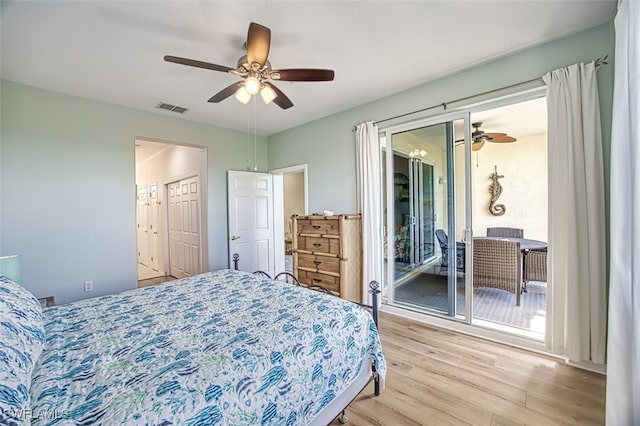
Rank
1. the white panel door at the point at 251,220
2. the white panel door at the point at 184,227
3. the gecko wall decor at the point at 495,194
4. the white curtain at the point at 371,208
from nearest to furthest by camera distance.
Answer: the white curtain at the point at 371,208 → the white panel door at the point at 251,220 → the white panel door at the point at 184,227 → the gecko wall decor at the point at 495,194

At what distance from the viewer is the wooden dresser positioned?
10.2 feet

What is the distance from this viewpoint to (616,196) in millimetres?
1400

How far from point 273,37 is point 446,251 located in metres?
2.73

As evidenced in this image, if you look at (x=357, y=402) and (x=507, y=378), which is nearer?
(x=357, y=402)

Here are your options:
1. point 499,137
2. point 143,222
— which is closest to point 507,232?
point 499,137

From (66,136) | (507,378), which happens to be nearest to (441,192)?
(507,378)

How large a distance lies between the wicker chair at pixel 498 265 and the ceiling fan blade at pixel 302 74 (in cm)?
302

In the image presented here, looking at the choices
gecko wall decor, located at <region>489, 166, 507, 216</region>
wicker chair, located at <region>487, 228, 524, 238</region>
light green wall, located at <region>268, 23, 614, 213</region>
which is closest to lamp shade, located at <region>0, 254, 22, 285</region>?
light green wall, located at <region>268, 23, 614, 213</region>

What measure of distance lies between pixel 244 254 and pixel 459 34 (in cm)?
389

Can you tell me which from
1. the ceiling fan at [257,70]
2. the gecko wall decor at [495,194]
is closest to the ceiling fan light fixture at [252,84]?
the ceiling fan at [257,70]

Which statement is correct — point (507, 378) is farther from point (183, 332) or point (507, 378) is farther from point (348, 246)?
point (183, 332)

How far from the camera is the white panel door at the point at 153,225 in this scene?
5777 millimetres

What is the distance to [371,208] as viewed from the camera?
329cm

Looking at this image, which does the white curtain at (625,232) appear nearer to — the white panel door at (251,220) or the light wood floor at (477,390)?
the light wood floor at (477,390)
